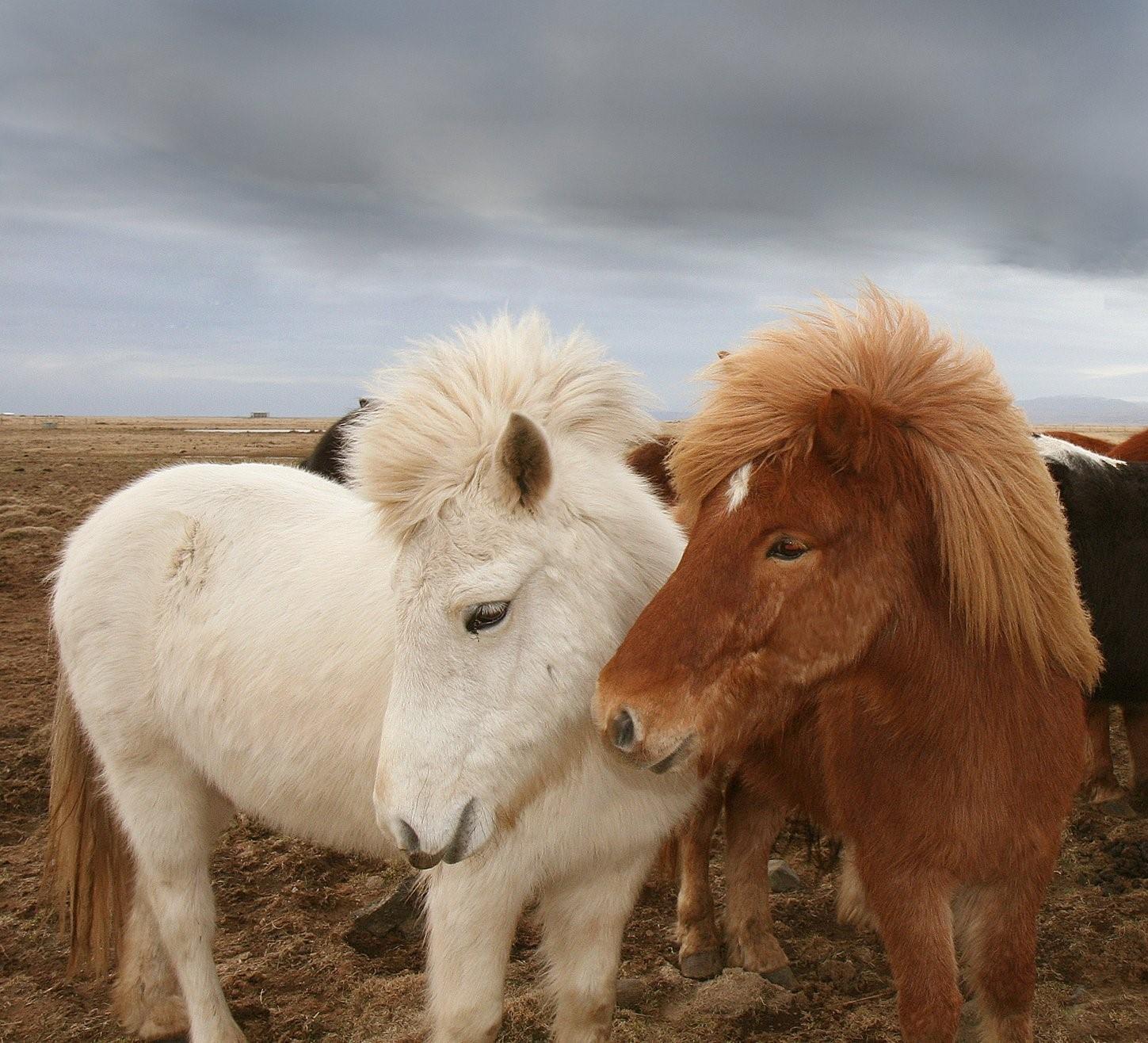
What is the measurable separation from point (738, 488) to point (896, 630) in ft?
1.74

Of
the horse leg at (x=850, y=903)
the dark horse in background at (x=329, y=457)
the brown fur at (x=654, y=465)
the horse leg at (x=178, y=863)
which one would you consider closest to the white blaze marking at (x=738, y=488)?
the horse leg at (x=850, y=903)

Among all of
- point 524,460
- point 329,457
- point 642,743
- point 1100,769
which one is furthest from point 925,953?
point 329,457

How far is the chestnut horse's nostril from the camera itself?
6.11ft

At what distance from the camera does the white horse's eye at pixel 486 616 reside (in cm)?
194

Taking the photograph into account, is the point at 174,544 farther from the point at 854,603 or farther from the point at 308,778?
the point at 854,603

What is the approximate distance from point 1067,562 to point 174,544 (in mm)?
2745

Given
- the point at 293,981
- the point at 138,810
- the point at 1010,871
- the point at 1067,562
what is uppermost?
the point at 1067,562

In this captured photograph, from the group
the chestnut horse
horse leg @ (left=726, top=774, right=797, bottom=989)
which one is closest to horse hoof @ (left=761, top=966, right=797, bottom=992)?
horse leg @ (left=726, top=774, right=797, bottom=989)

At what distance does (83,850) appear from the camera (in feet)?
10.5

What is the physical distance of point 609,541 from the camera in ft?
7.14

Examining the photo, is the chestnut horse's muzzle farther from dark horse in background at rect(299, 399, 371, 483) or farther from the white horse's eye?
dark horse in background at rect(299, 399, 371, 483)

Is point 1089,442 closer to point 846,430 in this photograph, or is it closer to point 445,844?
point 846,430

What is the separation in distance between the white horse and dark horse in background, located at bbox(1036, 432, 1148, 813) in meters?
2.01

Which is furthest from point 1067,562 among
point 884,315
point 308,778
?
point 308,778
